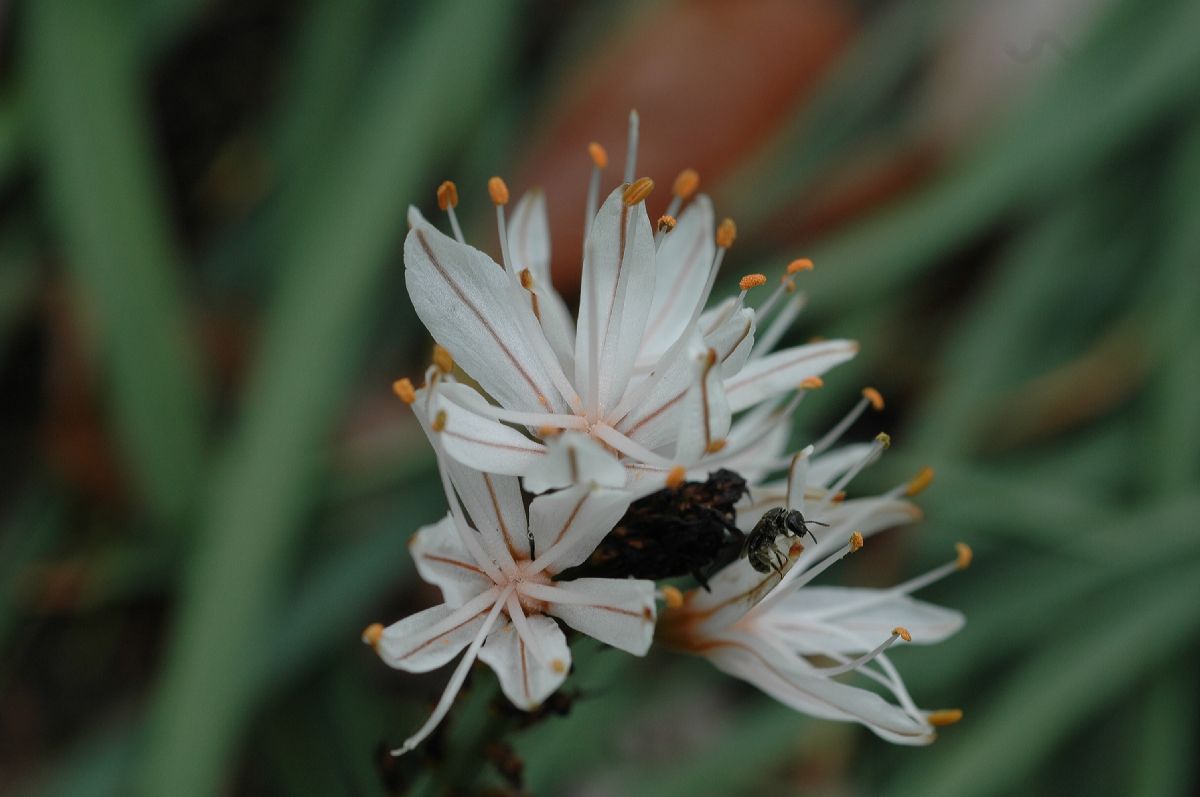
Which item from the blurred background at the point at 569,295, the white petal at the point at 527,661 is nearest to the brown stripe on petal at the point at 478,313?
the white petal at the point at 527,661

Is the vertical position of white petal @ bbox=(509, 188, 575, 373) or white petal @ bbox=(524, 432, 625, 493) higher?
white petal @ bbox=(509, 188, 575, 373)

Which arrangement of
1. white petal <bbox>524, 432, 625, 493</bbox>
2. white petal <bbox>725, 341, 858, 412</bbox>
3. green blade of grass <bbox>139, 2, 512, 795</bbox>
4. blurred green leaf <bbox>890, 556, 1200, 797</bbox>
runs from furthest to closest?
blurred green leaf <bbox>890, 556, 1200, 797</bbox> < green blade of grass <bbox>139, 2, 512, 795</bbox> < white petal <bbox>725, 341, 858, 412</bbox> < white petal <bbox>524, 432, 625, 493</bbox>

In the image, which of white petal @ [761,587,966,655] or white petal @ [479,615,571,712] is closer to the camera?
white petal @ [479,615,571,712]

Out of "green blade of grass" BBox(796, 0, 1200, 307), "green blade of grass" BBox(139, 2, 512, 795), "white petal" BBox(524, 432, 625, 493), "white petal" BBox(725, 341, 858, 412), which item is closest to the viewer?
"white petal" BBox(524, 432, 625, 493)

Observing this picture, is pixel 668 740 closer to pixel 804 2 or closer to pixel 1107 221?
pixel 1107 221

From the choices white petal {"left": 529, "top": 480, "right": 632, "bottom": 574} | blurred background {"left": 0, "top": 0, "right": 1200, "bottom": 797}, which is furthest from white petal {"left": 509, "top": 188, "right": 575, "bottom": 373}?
blurred background {"left": 0, "top": 0, "right": 1200, "bottom": 797}

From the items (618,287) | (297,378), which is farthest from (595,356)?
(297,378)

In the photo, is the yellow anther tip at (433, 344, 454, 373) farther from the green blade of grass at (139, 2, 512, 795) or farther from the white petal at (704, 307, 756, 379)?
the green blade of grass at (139, 2, 512, 795)

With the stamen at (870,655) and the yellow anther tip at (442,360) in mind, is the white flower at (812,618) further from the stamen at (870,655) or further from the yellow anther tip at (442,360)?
the yellow anther tip at (442,360)
